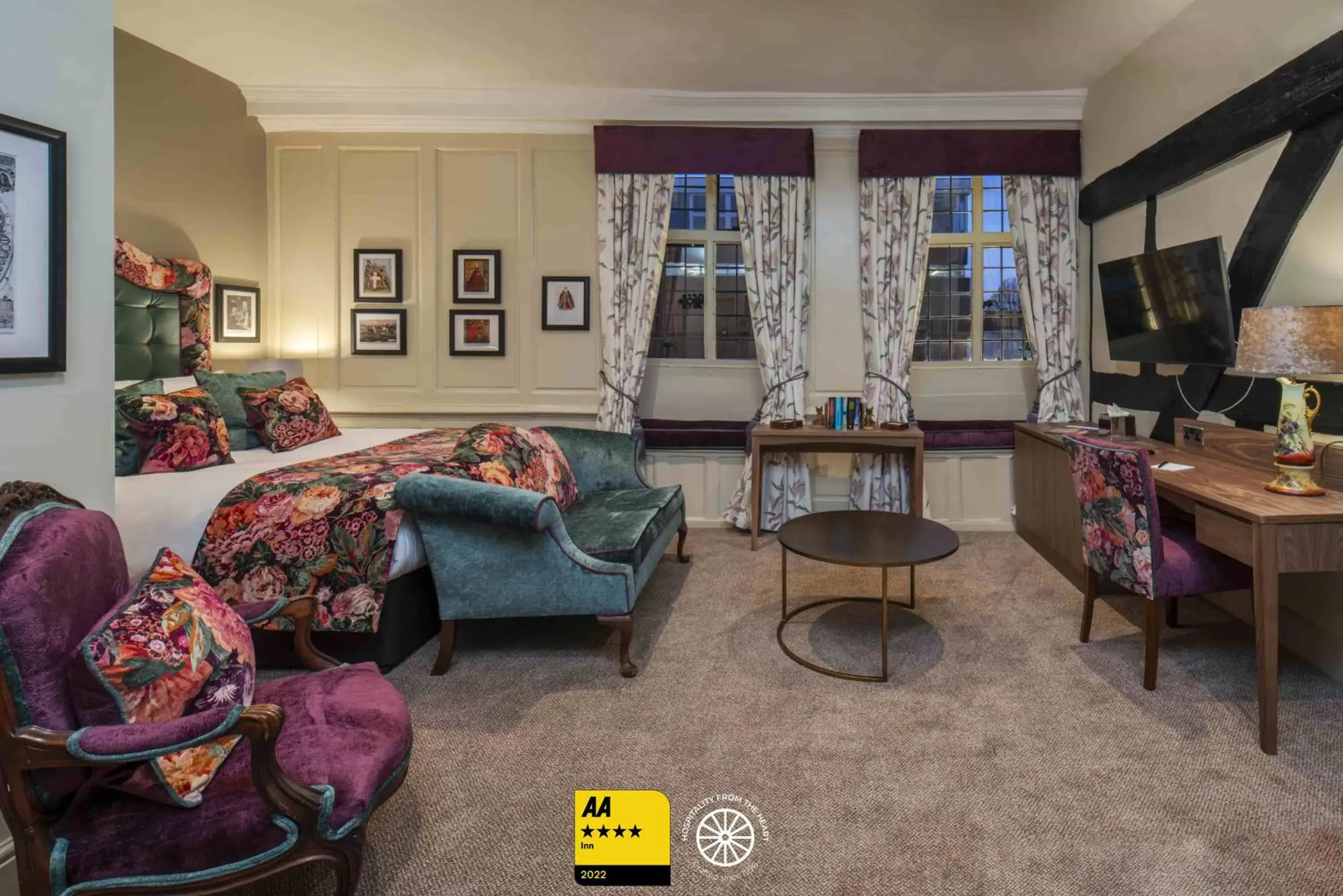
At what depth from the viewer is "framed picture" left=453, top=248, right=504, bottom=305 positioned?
5.24 m

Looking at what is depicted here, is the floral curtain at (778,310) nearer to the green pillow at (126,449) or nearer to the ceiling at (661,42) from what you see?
the ceiling at (661,42)

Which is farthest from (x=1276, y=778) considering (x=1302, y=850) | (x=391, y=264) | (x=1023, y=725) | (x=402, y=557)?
(x=391, y=264)

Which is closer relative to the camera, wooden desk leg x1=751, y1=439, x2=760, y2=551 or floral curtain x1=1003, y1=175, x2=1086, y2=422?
wooden desk leg x1=751, y1=439, x2=760, y2=551

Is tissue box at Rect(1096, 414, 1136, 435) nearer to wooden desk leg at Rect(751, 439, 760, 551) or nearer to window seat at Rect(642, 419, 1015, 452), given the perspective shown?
window seat at Rect(642, 419, 1015, 452)

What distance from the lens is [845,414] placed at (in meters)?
4.75

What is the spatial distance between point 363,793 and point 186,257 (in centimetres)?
434

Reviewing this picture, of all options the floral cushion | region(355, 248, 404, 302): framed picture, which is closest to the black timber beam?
Result: region(355, 248, 404, 302): framed picture

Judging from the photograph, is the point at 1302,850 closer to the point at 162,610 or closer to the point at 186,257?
the point at 162,610

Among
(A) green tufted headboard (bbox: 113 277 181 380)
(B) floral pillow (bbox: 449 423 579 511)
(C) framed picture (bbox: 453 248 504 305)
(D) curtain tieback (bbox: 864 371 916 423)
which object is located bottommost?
(B) floral pillow (bbox: 449 423 579 511)

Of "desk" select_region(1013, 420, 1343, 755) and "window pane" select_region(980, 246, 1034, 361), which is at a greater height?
"window pane" select_region(980, 246, 1034, 361)

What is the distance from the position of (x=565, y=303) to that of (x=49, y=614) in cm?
418

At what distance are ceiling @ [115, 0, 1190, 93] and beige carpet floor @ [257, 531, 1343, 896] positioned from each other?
3.23m

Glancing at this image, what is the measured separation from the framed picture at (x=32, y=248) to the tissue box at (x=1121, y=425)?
15.4ft

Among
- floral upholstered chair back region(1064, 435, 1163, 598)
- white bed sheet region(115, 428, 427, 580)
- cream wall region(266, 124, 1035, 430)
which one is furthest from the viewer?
cream wall region(266, 124, 1035, 430)
